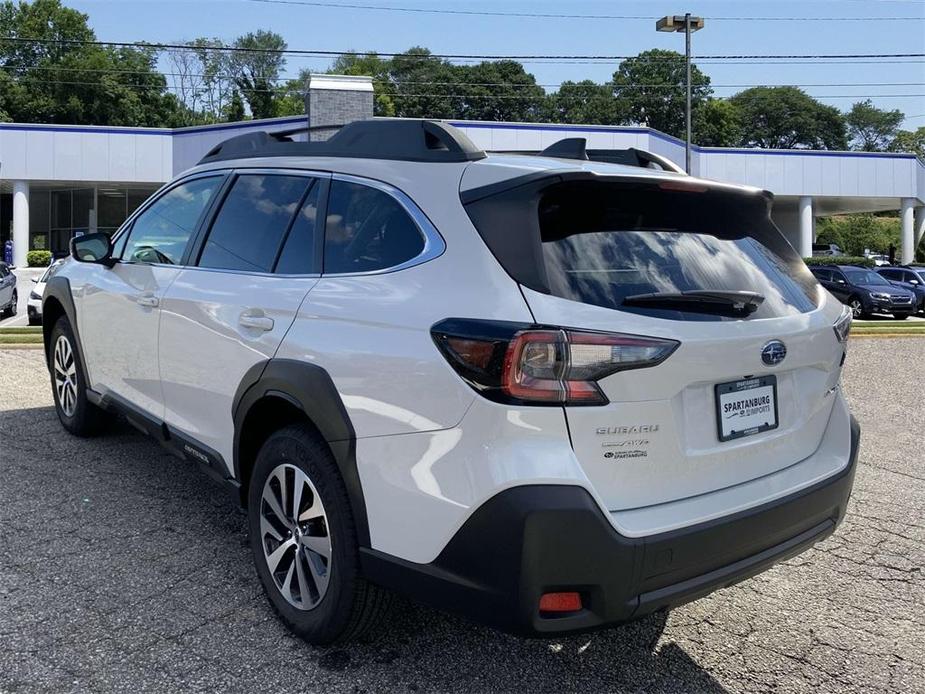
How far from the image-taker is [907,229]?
4131cm

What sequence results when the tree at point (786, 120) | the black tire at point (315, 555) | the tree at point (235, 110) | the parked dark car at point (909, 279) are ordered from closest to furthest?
the black tire at point (315, 555), the parked dark car at point (909, 279), the tree at point (235, 110), the tree at point (786, 120)

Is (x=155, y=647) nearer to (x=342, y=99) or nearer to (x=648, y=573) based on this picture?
(x=648, y=573)

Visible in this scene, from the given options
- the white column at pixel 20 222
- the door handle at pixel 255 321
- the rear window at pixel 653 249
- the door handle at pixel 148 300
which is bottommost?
the door handle at pixel 255 321

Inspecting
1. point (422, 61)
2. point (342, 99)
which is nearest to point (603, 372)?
point (342, 99)

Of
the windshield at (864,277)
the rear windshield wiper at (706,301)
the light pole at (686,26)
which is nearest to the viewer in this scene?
the rear windshield wiper at (706,301)

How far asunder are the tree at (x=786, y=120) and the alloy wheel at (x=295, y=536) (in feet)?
356

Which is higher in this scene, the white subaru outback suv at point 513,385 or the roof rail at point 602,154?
the roof rail at point 602,154

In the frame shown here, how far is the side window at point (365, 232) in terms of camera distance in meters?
2.72

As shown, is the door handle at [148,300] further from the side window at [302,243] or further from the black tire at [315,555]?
the black tire at [315,555]

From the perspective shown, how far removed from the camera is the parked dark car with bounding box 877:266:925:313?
76.0 feet

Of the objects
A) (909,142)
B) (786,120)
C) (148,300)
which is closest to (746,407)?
(148,300)

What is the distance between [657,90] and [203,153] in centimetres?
7075

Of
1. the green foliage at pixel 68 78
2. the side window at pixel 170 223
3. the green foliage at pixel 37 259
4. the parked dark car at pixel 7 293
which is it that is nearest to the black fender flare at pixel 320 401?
the side window at pixel 170 223

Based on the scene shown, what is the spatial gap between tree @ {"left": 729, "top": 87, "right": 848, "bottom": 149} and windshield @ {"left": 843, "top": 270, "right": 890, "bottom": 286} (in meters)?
85.5
